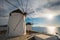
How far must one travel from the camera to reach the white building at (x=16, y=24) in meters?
14.0

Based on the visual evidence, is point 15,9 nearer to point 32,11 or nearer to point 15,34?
point 32,11

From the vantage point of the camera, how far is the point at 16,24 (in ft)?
46.3

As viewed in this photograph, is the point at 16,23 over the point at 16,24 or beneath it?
over

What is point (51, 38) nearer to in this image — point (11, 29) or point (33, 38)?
point (33, 38)

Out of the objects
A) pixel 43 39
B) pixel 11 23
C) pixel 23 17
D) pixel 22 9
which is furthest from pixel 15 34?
pixel 43 39

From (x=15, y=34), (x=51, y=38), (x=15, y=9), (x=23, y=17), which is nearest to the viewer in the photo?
(x=51, y=38)

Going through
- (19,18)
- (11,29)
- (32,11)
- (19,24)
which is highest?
(32,11)

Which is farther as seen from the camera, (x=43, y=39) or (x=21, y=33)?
(x=21, y=33)

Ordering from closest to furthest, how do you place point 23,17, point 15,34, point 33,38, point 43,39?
point 43,39 < point 33,38 < point 15,34 < point 23,17

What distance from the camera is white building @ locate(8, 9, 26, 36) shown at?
14031mm

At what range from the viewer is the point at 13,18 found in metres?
14.3

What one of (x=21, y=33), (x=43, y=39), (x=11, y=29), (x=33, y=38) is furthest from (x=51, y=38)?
(x=11, y=29)

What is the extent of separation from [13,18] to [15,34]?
294 centimetres

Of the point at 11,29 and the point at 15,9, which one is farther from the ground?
the point at 15,9
